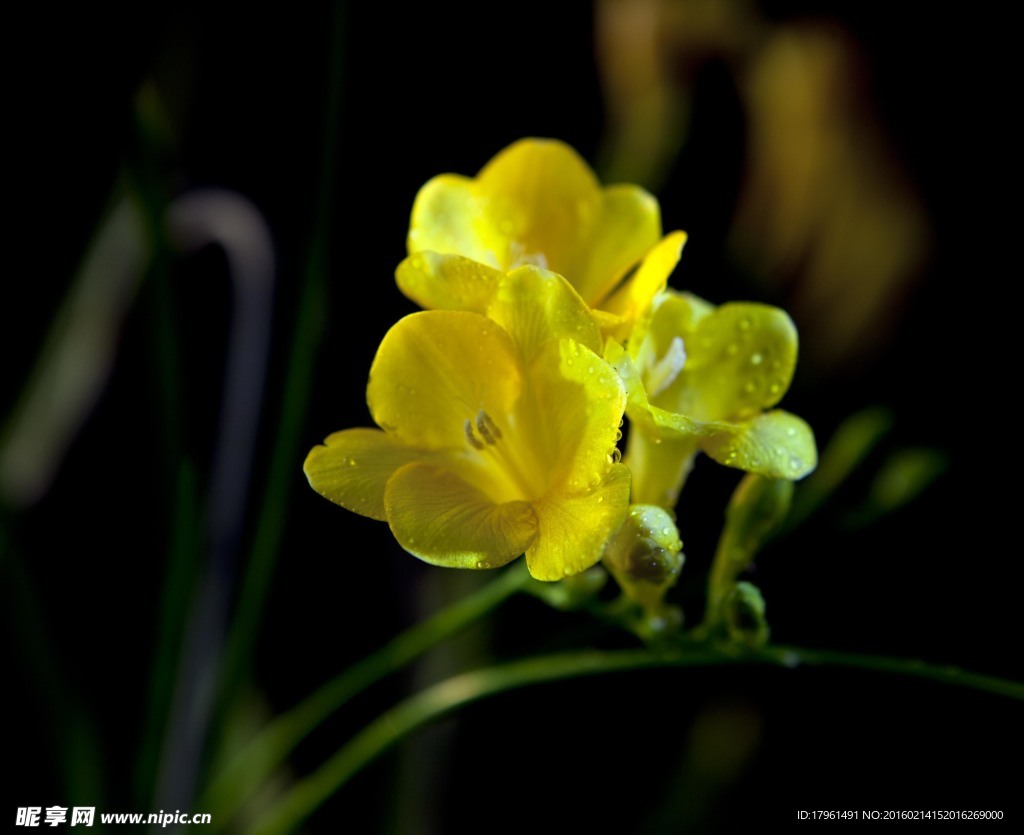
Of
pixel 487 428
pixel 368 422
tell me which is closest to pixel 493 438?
pixel 487 428

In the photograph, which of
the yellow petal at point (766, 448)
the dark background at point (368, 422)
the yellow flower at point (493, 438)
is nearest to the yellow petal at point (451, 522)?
the yellow flower at point (493, 438)

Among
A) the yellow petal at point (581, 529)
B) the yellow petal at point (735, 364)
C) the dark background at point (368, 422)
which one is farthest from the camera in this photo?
the dark background at point (368, 422)

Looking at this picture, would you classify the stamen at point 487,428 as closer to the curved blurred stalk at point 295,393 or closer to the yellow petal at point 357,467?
the yellow petal at point 357,467

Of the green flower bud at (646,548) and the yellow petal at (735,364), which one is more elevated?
the yellow petal at (735,364)

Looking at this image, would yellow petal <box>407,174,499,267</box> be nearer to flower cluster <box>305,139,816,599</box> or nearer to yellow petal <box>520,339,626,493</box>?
flower cluster <box>305,139,816,599</box>

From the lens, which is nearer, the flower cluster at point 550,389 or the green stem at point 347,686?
the flower cluster at point 550,389

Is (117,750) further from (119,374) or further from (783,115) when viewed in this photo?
(783,115)

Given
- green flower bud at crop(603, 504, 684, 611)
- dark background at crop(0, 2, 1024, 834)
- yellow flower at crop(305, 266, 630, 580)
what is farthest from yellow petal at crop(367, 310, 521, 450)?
dark background at crop(0, 2, 1024, 834)
